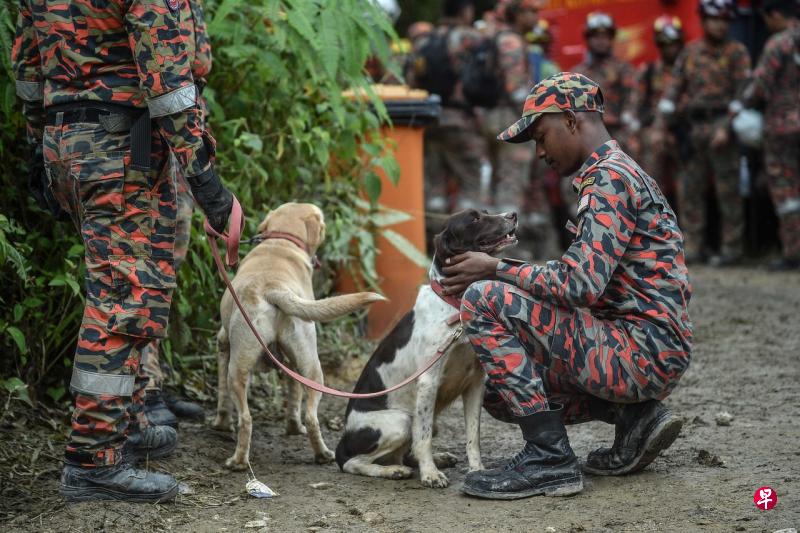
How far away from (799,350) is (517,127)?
3455 millimetres

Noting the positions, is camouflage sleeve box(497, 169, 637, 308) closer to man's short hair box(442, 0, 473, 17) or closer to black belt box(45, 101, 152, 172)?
black belt box(45, 101, 152, 172)

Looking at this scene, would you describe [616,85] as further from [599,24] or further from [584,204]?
[584,204]

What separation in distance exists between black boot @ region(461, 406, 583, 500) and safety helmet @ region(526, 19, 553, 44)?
32.5ft

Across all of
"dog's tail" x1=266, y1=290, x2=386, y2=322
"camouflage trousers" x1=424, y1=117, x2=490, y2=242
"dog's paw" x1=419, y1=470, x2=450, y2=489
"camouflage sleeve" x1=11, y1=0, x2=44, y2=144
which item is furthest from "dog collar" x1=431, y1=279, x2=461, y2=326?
"camouflage trousers" x1=424, y1=117, x2=490, y2=242

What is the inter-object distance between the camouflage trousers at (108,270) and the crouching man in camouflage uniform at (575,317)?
128 centimetres

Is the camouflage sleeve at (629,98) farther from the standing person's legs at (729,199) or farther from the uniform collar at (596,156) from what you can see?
the uniform collar at (596,156)

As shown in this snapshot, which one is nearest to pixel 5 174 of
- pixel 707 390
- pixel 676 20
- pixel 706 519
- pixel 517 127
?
pixel 517 127

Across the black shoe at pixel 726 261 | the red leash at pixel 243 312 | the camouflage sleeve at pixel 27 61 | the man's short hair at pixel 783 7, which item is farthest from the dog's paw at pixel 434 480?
the man's short hair at pixel 783 7

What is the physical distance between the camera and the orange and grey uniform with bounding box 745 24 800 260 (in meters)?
9.76

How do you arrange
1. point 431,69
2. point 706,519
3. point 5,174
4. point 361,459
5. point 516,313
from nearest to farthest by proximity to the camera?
point 706,519 < point 516,313 < point 361,459 < point 5,174 < point 431,69

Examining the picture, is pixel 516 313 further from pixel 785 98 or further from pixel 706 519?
pixel 785 98

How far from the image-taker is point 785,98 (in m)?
9.86

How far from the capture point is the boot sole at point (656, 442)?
408 centimetres

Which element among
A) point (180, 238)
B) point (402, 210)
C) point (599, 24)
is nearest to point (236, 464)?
point (180, 238)
